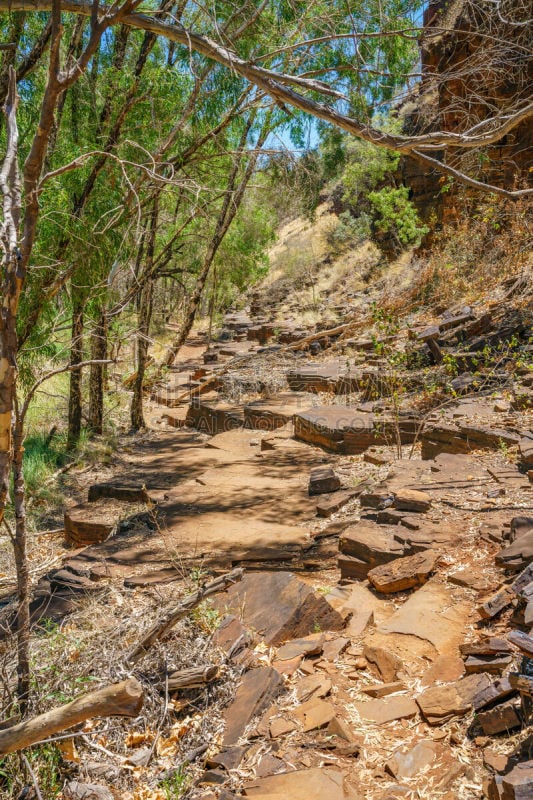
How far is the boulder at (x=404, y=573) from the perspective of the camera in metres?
4.36

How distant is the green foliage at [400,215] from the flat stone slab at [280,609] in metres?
18.3

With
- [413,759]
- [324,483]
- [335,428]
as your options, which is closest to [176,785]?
[413,759]

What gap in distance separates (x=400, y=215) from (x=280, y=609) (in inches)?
775

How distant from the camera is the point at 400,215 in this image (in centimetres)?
2162

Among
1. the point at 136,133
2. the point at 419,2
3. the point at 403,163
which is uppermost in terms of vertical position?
the point at 403,163

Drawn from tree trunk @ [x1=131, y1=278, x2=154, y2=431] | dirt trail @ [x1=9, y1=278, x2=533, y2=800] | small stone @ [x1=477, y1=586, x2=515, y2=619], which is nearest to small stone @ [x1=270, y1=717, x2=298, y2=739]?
dirt trail @ [x1=9, y1=278, x2=533, y2=800]

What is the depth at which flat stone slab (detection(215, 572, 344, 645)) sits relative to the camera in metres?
3.78

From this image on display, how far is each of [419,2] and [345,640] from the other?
6.27m

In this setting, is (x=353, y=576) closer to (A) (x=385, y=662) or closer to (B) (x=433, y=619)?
(B) (x=433, y=619)

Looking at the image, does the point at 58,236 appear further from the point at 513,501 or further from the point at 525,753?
the point at 525,753

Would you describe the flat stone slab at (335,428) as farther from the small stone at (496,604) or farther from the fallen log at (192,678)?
the fallen log at (192,678)

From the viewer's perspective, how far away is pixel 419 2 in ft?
21.9

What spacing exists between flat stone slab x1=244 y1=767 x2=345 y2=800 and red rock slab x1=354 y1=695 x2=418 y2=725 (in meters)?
0.38

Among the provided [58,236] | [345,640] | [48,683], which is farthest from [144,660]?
[58,236]
